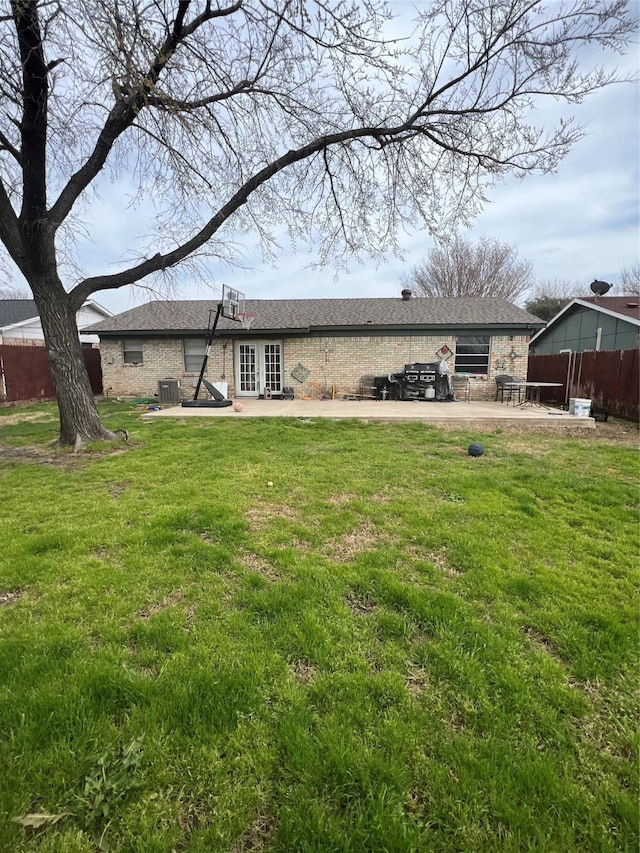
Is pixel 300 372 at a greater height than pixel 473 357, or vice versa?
pixel 473 357

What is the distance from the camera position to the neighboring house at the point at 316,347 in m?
13.8

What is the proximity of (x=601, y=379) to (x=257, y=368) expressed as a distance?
10.5m

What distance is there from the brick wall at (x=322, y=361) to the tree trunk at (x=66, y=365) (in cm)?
796

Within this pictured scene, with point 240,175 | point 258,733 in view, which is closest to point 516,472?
point 258,733

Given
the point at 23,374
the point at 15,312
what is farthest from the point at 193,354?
the point at 15,312

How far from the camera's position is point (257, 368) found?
14750 millimetres

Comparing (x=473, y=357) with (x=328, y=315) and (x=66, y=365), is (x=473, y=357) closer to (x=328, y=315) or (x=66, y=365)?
(x=328, y=315)

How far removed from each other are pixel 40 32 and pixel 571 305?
21.6 meters

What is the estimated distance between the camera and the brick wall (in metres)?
13.8

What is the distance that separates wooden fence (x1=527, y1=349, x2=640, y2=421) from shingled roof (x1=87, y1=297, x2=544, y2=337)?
1891 mm

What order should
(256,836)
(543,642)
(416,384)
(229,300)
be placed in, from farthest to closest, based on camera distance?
(416,384)
(229,300)
(543,642)
(256,836)

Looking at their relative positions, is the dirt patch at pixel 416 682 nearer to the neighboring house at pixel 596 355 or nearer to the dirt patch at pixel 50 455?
the dirt patch at pixel 50 455

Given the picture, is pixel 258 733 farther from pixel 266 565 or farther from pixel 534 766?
pixel 266 565

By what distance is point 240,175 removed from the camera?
7.30m
